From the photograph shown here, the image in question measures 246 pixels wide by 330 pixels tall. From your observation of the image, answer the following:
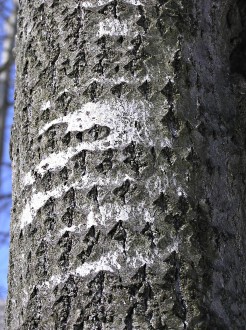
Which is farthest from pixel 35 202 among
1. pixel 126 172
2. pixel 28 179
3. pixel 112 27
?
pixel 112 27

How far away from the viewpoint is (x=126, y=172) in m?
1.07

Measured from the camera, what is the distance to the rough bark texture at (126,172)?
3.32 feet

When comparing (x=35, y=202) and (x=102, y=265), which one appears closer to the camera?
(x=102, y=265)

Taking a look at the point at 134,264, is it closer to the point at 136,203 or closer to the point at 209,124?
the point at 136,203

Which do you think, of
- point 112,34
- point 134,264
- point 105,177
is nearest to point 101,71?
point 112,34

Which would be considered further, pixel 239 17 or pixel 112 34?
pixel 239 17

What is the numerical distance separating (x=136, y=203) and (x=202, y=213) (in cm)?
11

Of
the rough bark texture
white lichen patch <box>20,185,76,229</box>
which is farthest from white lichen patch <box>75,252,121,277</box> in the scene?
white lichen patch <box>20,185,76,229</box>

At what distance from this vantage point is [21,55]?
1.28 metres

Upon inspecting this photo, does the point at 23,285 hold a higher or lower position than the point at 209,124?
lower

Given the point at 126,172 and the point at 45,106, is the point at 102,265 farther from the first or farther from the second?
the point at 45,106

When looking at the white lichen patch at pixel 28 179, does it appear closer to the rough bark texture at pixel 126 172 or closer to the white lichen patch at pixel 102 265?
the rough bark texture at pixel 126 172

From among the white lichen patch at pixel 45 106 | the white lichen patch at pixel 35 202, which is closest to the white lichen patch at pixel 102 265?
the white lichen patch at pixel 35 202

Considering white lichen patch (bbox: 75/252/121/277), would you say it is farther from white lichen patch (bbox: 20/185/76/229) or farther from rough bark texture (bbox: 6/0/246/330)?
white lichen patch (bbox: 20/185/76/229)
